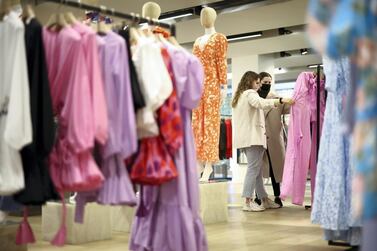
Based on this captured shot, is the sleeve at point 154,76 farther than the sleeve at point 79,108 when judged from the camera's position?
Yes

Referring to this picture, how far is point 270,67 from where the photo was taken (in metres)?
12.6

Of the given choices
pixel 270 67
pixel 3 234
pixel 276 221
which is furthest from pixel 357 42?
pixel 270 67

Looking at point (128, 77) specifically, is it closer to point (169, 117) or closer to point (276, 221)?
point (169, 117)

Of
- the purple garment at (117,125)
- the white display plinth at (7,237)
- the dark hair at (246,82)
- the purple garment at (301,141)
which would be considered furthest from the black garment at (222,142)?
the purple garment at (117,125)

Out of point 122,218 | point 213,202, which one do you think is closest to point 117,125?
point 122,218

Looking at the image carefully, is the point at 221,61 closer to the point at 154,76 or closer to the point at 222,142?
the point at 154,76

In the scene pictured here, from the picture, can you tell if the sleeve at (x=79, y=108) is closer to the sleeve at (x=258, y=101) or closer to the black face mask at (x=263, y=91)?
the sleeve at (x=258, y=101)

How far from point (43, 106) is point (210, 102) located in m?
3.08

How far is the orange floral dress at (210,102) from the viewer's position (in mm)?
5242

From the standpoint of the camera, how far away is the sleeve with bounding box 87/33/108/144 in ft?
7.69

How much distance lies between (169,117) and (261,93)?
434 cm

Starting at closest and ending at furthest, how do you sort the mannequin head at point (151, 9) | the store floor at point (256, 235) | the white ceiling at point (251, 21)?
the store floor at point (256, 235)
the mannequin head at point (151, 9)
the white ceiling at point (251, 21)

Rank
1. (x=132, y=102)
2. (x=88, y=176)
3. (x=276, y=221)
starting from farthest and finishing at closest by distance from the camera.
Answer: (x=276, y=221), (x=132, y=102), (x=88, y=176)

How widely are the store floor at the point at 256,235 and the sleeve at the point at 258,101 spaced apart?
4.21ft
